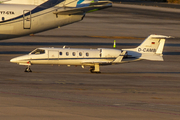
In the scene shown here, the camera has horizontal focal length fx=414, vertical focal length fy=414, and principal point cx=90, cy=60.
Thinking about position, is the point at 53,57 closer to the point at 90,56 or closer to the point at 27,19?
the point at 90,56

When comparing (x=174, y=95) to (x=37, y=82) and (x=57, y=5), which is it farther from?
(x=57, y=5)

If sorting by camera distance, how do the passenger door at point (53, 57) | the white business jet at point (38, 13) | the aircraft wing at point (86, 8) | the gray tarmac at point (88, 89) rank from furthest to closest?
the white business jet at point (38, 13), the aircraft wing at point (86, 8), the passenger door at point (53, 57), the gray tarmac at point (88, 89)

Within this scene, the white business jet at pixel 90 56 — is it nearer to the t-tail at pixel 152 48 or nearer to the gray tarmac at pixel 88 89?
the t-tail at pixel 152 48

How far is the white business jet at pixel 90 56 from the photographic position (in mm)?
35594

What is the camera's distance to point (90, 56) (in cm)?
3650

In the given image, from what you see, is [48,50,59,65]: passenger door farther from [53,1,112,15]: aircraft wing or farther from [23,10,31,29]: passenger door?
[23,10,31,29]: passenger door

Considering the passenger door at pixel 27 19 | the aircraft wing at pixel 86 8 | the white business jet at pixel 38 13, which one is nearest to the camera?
the aircraft wing at pixel 86 8

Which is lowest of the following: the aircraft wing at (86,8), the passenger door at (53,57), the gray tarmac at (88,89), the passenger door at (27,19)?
the gray tarmac at (88,89)

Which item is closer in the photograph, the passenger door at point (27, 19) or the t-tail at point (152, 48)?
the t-tail at point (152, 48)

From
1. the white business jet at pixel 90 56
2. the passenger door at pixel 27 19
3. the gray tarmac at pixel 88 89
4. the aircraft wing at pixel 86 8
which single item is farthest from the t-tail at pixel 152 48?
the passenger door at pixel 27 19

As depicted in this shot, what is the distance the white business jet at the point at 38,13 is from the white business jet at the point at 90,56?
930 centimetres

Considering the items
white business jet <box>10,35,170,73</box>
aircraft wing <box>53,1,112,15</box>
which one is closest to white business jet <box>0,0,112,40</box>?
aircraft wing <box>53,1,112,15</box>

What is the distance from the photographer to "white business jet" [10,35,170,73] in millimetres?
35594

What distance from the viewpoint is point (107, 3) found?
44969mm
